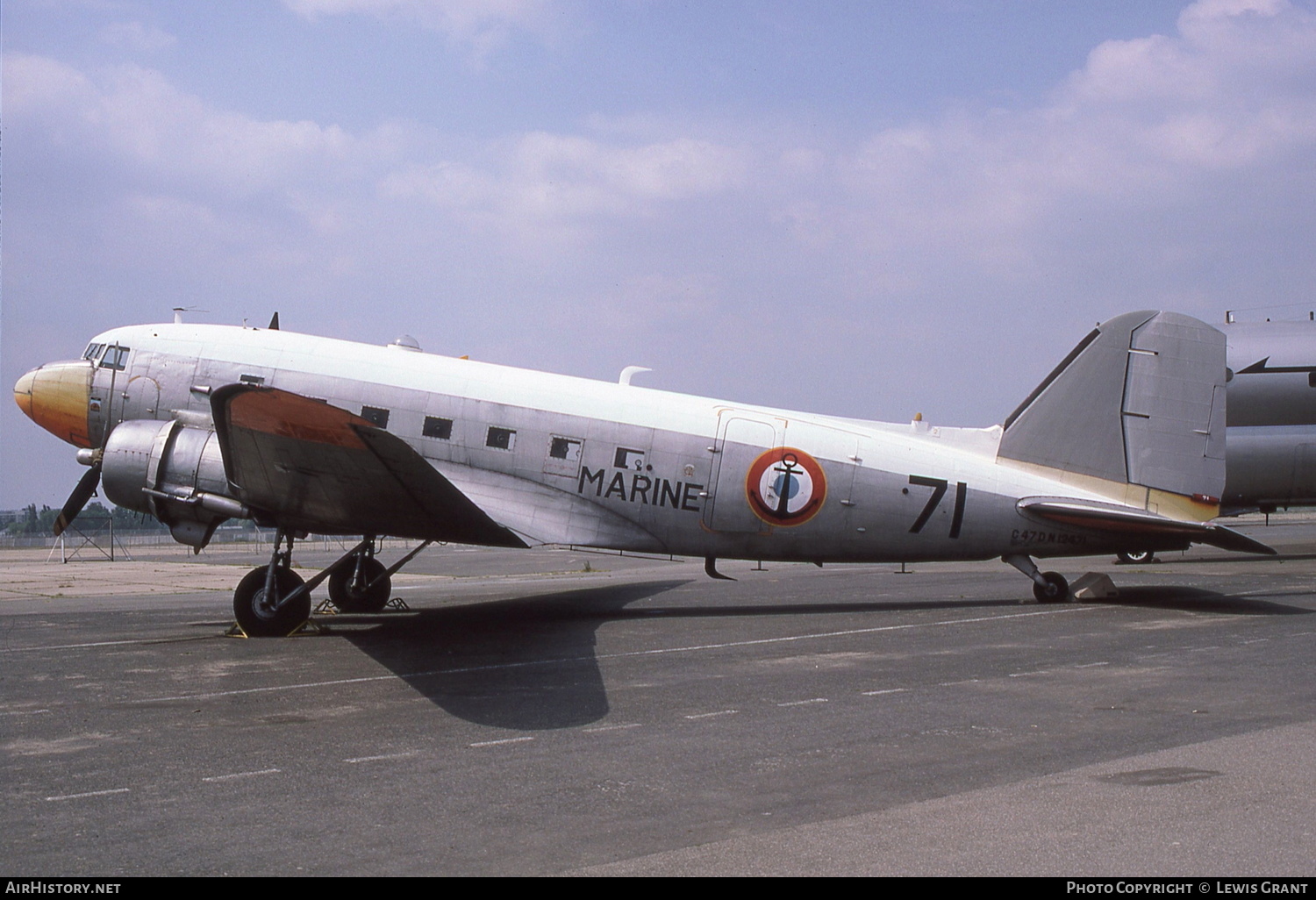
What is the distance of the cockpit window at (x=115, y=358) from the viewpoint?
15758mm

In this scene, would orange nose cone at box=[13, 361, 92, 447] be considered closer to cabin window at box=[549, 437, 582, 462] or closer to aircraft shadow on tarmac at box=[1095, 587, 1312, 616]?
cabin window at box=[549, 437, 582, 462]

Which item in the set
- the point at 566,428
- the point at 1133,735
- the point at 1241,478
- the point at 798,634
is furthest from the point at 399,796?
the point at 1241,478

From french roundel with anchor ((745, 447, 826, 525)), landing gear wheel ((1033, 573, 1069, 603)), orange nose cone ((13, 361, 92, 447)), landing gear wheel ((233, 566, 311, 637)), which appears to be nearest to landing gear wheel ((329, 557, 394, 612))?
landing gear wheel ((233, 566, 311, 637))

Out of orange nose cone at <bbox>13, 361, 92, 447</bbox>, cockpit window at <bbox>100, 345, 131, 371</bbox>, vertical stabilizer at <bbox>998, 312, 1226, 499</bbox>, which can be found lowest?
orange nose cone at <bbox>13, 361, 92, 447</bbox>

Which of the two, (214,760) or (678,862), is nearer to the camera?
(678,862)

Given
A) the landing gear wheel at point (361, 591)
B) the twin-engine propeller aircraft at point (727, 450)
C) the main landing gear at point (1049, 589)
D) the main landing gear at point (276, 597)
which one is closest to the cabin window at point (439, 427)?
the twin-engine propeller aircraft at point (727, 450)

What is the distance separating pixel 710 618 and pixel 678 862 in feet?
35.7

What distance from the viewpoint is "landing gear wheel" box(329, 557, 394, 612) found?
55.3 ft

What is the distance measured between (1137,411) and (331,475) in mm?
12249

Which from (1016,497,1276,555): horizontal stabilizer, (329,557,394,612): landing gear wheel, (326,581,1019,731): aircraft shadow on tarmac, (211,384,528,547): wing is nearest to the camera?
(326,581,1019,731): aircraft shadow on tarmac

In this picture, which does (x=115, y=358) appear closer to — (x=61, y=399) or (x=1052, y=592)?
(x=61, y=399)

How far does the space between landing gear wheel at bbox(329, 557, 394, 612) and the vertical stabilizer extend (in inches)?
426
